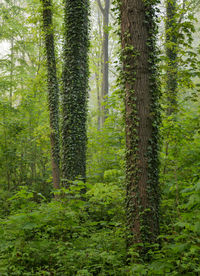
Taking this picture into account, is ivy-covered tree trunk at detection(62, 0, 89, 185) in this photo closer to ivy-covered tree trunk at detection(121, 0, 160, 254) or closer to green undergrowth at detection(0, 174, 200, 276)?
green undergrowth at detection(0, 174, 200, 276)

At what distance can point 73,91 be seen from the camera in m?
6.83

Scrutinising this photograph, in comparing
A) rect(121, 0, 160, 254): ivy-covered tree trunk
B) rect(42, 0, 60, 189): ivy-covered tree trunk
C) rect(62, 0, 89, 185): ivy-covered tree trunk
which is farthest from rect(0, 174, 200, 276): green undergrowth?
rect(42, 0, 60, 189): ivy-covered tree trunk

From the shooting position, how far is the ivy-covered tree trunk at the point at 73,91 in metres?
6.74

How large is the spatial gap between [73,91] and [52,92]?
1.26 m

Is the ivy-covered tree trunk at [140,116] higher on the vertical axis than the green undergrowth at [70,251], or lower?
Result: higher

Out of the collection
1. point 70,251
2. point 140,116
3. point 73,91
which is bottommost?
point 70,251

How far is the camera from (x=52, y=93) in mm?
7793

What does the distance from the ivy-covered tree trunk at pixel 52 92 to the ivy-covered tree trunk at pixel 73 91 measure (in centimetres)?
92

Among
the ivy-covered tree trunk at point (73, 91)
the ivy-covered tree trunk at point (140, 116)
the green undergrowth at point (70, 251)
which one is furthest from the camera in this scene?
the ivy-covered tree trunk at point (73, 91)

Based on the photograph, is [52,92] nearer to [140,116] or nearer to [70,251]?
[140,116]

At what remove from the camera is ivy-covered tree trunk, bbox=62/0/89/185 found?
22.1 ft

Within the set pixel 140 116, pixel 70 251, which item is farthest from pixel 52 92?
pixel 70 251

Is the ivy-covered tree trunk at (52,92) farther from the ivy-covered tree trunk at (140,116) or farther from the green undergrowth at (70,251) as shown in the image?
the ivy-covered tree trunk at (140,116)

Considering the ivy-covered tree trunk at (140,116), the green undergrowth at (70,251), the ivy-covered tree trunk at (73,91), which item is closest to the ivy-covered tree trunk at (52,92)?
the ivy-covered tree trunk at (73,91)
